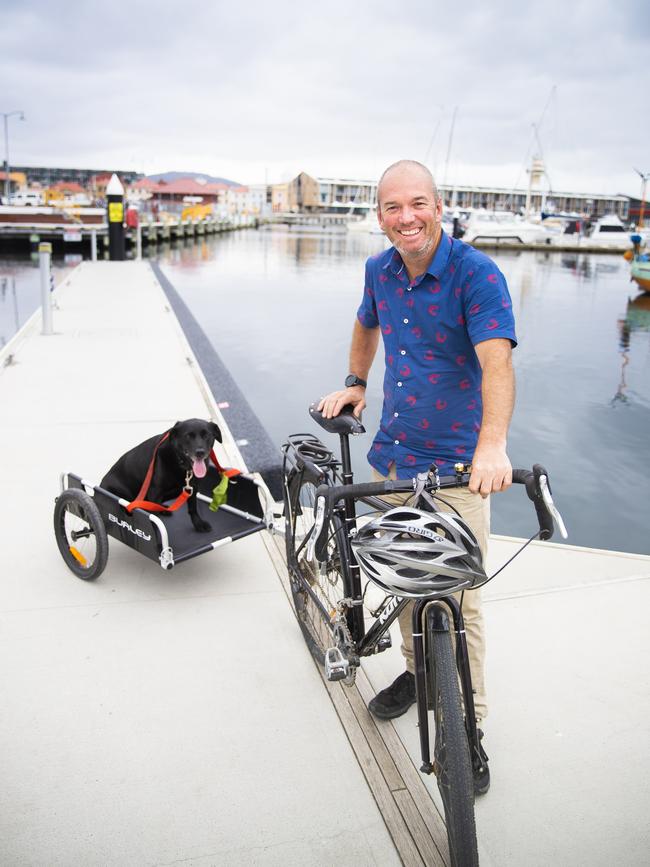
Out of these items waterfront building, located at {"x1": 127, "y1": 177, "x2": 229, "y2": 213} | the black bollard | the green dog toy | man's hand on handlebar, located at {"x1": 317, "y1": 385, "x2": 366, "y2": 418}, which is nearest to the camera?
man's hand on handlebar, located at {"x1": 317, "y1": 385, "x2": 366, "y2": 418}

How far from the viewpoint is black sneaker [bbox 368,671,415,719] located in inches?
103

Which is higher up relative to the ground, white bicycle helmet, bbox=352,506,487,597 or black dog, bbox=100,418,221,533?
white bicycle helmet, bbox=352,506,487,597

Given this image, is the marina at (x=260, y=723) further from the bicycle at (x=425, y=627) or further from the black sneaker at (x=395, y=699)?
the bicycle at (x=425, y=627)

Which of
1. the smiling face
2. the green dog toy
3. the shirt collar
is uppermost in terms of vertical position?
the smiling face

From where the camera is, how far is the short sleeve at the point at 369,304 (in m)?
2.62

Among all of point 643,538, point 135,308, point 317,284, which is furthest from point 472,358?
point 317,284

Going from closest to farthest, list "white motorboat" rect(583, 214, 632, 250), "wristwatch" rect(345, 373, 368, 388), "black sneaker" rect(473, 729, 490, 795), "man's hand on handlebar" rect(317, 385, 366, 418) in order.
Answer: "black sneaker" rect(473, 729, 490, 795), "man's hand on handlebar" rect(317, 385, 366, 418), "wristwatch" rect(345, 373, 368, 388), "white motorboat" rect(583, 214, 632, 250)

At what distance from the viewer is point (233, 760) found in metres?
2.40

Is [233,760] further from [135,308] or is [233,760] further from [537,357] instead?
[537,357]

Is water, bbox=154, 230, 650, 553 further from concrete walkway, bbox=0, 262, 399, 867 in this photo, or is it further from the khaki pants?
the khaki pants

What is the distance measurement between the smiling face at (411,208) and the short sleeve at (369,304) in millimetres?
317

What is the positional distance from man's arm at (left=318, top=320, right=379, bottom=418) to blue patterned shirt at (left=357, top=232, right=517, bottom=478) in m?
0.20

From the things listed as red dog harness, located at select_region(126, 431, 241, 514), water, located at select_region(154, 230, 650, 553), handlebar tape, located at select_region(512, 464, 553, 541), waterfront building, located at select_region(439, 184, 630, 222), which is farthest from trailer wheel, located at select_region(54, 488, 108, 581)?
waterfront building, located at select_region(439, 184, 630, 222)

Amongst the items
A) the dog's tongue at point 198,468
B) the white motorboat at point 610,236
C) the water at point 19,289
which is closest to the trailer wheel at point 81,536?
the dog's tongue at point 198,468
